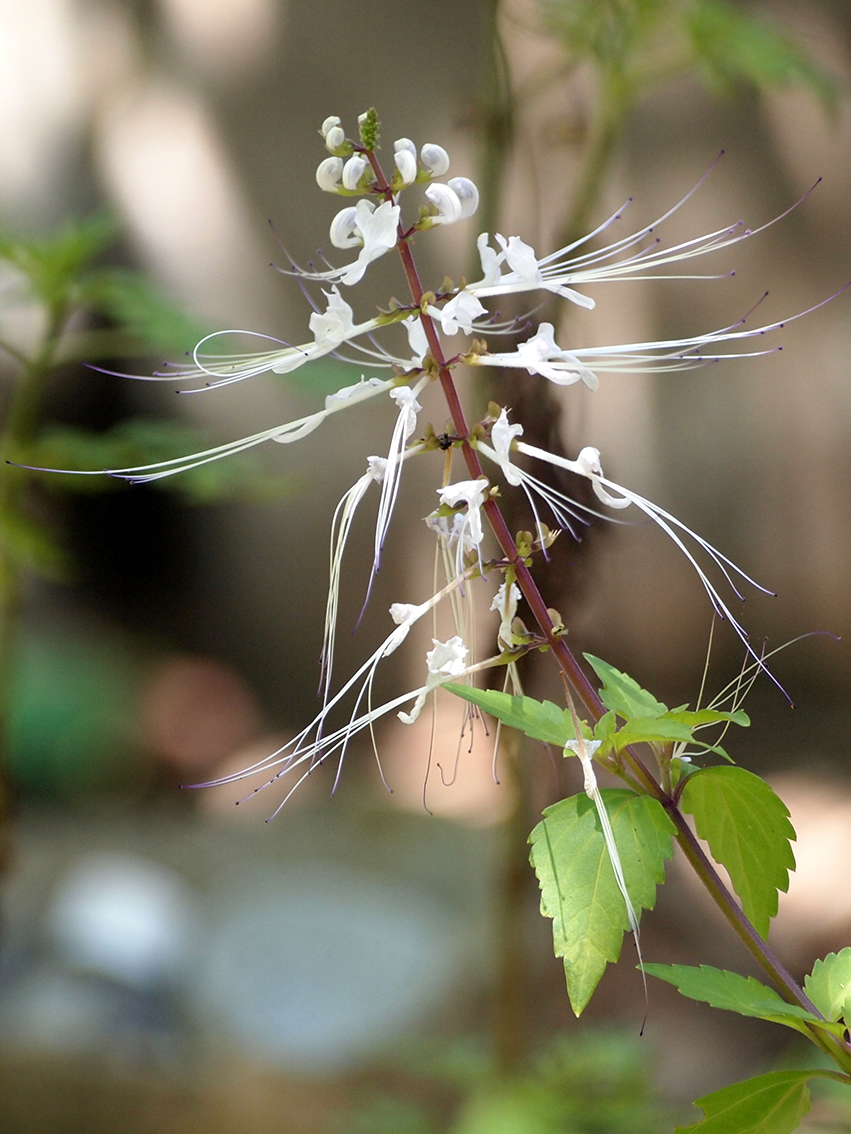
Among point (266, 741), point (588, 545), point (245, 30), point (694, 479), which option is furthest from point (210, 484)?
point (245, 30)

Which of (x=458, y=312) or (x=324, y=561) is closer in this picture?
(x=458, y=312)

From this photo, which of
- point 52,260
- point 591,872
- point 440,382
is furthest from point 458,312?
point 52,260

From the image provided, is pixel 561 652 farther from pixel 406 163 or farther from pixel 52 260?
pixel 52 260

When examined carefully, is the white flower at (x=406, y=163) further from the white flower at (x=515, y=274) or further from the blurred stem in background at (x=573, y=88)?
the blurred stem in background at (x=573, y=88)

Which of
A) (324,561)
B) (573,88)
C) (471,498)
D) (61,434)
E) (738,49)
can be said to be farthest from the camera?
(324,561)

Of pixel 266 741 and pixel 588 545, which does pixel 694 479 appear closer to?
pixel 266 741

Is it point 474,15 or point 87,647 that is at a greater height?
point 474,15
